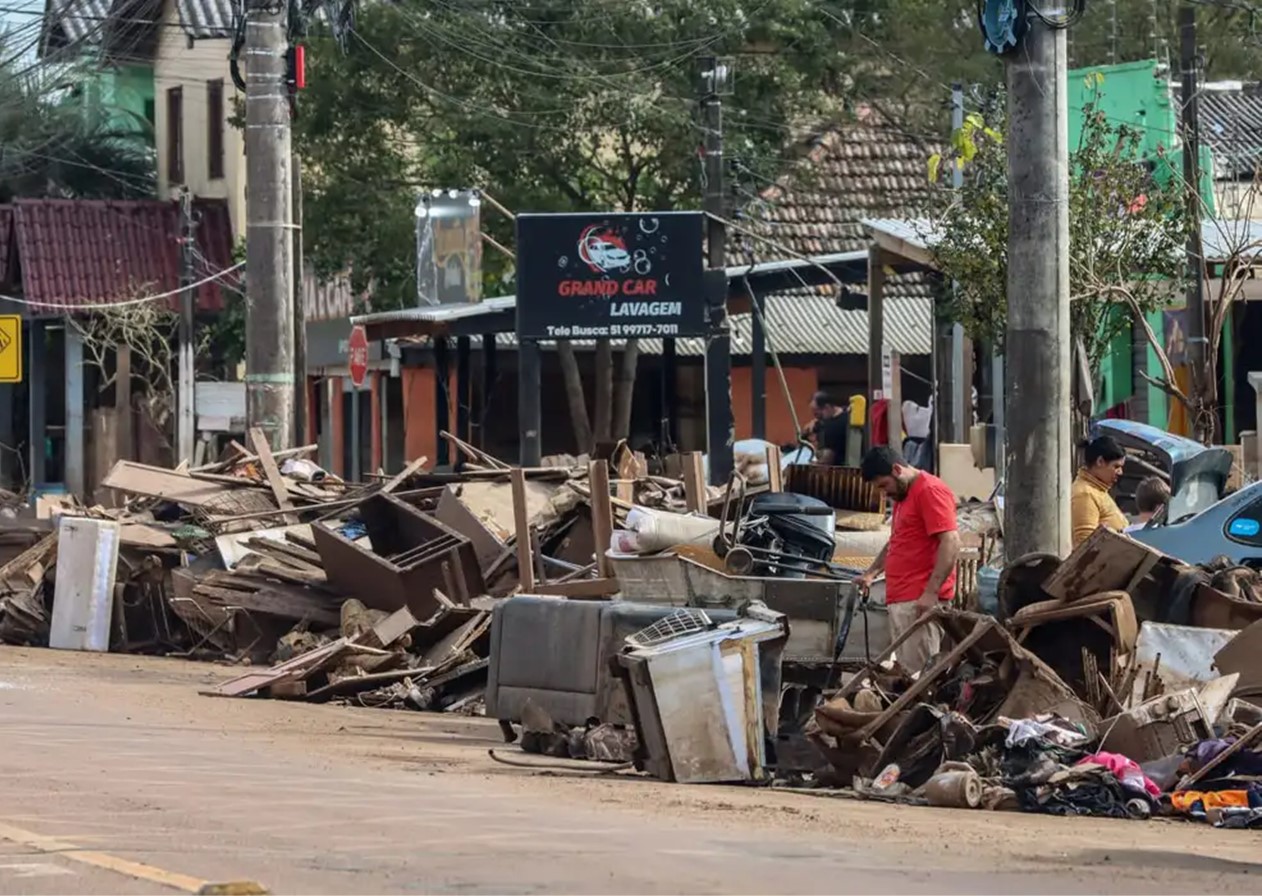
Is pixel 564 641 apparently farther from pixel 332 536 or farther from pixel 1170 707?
pixel 332 536

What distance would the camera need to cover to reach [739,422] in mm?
42281

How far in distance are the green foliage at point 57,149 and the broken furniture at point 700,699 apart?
33758 mm

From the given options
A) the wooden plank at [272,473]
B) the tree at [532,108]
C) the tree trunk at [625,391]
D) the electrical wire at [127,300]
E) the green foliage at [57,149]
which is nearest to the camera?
the wooden plank at [272,473]

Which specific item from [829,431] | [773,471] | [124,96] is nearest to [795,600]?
[773,471]

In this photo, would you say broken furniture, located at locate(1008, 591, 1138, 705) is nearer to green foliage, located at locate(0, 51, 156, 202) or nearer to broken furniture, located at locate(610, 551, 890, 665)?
broken furniture, located at locate(610, 551, 890, 665)

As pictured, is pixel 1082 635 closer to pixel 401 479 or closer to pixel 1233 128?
pixel 401 479

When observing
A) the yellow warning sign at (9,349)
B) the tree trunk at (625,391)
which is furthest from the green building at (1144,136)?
the yellow warning sign at (9,349)

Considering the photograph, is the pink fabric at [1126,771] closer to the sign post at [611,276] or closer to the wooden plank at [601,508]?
the wooden plank at [601,508]

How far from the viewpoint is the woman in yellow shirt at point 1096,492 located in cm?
1541

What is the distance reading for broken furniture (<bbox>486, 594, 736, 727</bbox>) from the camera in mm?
13539

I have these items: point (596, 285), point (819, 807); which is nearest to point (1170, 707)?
point (819, 807)

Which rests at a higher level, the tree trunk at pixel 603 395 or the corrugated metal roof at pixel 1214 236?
the corrugated metal roof at pixel 1214 236

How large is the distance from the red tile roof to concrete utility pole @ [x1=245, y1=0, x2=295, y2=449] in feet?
60.4

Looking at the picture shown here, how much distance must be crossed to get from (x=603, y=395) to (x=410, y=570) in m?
18.9
